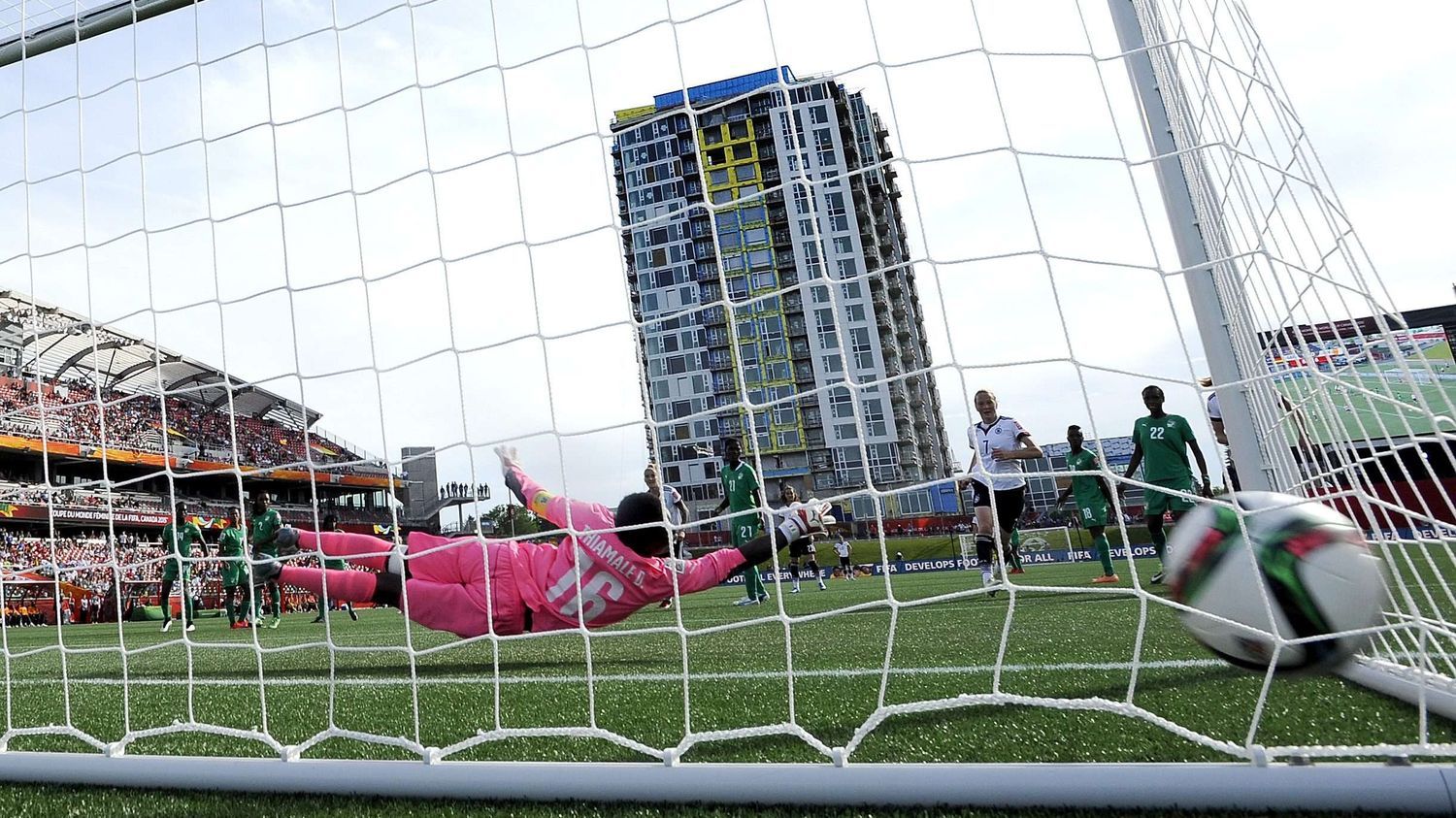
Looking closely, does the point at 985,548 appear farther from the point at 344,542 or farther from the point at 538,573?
the point at 344,542

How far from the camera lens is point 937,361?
2.09 m

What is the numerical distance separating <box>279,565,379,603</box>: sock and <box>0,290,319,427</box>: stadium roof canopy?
745 mm

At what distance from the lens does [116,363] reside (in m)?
6.39

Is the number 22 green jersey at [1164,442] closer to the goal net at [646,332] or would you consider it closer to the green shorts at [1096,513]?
the green shorts at [1096,513]

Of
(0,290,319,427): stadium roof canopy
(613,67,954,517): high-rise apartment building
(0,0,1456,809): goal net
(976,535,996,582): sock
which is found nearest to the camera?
(0,0,1456,809): goal net

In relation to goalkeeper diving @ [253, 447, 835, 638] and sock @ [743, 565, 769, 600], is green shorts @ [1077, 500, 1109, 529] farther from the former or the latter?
goalkeeper diving @ [253, 447, 835, 638]

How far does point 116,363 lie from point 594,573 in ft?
16.9

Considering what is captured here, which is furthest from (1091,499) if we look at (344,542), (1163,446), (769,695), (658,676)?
(344,542)

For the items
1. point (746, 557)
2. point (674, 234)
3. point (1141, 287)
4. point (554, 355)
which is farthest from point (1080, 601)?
point (674, 234)

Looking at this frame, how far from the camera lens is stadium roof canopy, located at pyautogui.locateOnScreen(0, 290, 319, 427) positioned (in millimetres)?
2980

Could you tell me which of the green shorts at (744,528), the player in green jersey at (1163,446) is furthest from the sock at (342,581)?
the player in green jersey at (1163,446)

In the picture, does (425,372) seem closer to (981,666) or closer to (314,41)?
(314,41)

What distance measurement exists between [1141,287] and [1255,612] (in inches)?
31.2

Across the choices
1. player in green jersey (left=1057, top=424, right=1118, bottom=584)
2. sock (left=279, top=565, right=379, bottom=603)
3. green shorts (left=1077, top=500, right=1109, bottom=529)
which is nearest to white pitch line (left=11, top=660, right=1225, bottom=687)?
sock (left=279, top=565, right=379, bottom=603)
